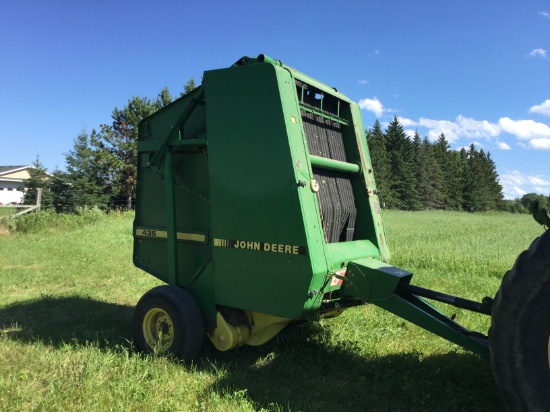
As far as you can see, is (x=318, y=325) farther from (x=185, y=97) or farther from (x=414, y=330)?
(x=185, y=97)

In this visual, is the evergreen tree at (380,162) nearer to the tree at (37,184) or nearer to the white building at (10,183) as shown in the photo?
the tree at (37,184)

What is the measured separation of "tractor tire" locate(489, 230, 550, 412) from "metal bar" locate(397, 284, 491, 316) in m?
0.64

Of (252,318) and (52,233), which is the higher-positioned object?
(52,233)

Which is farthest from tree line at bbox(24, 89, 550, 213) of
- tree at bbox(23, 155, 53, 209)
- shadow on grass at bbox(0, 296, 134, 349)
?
shadow on grass at bbox(0, 296, 134, 349)

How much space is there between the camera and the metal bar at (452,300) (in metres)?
3.13

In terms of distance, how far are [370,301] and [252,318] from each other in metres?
1.15

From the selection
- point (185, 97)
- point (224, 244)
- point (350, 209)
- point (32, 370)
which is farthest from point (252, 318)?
point (185, 97)

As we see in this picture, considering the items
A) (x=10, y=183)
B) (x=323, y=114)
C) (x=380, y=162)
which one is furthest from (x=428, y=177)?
(x=323, y=114)

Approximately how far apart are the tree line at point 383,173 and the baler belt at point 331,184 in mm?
16471

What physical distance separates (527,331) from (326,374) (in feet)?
6.97

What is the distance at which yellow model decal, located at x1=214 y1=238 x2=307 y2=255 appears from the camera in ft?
11.5

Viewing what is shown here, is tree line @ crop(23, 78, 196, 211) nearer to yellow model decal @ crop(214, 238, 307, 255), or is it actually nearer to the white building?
the white building

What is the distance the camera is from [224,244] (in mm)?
3980

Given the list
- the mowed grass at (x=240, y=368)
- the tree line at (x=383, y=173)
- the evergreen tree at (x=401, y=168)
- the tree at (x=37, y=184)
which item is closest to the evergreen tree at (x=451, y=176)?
the tree line at (x=383, y=173)
